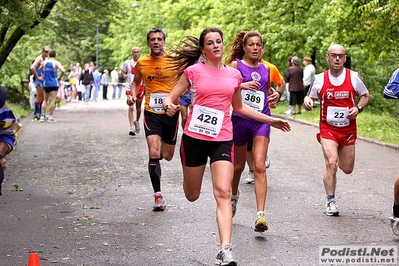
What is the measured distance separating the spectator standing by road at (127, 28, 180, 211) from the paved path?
57cm

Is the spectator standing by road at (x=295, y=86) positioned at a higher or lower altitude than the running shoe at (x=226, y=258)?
lower

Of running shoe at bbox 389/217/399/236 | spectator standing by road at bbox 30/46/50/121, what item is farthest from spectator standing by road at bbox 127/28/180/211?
spectator standing by road at bbox 30/46/50/121

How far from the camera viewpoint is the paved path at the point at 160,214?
7.82m

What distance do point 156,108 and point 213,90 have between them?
3.30 m

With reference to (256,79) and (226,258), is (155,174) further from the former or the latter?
(226,258)

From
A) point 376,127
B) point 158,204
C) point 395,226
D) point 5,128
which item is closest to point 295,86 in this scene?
point 376,127

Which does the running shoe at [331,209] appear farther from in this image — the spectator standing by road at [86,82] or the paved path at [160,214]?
the spectator standing by road at [86,82]

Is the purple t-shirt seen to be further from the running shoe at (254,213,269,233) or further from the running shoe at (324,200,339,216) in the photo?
the running shoe at (254,213,269,233)

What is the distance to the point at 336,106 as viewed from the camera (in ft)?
32.5

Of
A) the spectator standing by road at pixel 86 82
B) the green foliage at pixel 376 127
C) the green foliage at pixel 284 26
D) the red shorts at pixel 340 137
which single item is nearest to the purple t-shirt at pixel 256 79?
the red shorts at pixel 340 137

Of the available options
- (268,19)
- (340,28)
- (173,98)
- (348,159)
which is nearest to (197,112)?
(173,98)

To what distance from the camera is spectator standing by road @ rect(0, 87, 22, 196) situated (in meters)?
7.28

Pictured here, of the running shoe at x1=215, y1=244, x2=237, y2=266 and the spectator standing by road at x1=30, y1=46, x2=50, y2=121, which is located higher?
the running shoe at x1=215, y1=244, x2=237, y2=266

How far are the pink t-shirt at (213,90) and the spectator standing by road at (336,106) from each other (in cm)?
234
